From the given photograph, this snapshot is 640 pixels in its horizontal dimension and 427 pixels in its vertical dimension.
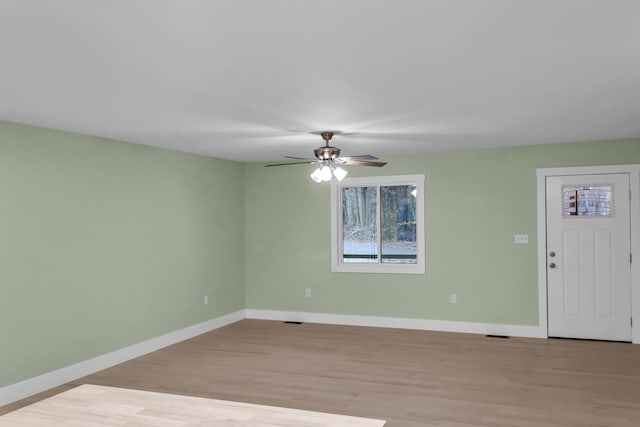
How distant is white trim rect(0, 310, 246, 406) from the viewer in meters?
4.09

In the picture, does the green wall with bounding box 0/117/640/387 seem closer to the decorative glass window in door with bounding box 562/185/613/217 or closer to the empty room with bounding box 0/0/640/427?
the empty room with bounding box 0/0/640/427

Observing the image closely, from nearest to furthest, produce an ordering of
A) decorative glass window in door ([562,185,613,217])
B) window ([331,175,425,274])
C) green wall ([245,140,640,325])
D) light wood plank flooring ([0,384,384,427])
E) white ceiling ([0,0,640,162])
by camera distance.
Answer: light wood plank flooring ([0,384,384,427]) → white ceiling ([0,0,640,162]) → decorative glass window in door ([562,185,613,217]) → green wall ([245,140,640,325]) → window ([331,175,425,274])

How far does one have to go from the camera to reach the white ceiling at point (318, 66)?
2.07 metres

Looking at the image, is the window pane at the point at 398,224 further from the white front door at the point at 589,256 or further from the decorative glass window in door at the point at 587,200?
the decorative glass window in door at the point at 587,200

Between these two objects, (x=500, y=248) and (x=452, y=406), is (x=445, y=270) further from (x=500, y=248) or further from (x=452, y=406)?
(x=452, y=406)

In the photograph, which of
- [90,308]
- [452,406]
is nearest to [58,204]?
[90,308]

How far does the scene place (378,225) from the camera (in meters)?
6.84

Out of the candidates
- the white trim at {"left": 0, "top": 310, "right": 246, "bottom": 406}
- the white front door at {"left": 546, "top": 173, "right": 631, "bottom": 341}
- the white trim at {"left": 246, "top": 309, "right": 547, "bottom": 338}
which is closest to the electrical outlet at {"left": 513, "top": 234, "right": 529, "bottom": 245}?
the white front door at {"left": 546, "top": 173, "right": 631, "bottom": 341}

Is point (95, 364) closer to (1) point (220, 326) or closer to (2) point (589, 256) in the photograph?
(1) point (220, 326)

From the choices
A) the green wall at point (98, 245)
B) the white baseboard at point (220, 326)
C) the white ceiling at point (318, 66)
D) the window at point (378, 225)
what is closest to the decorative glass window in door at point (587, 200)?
the white ceiling at point (318, 66)

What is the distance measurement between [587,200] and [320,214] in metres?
3.30

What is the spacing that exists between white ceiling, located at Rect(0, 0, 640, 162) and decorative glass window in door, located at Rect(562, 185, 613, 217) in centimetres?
131

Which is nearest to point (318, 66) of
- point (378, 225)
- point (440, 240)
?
point (440, 240)

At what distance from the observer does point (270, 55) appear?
102 inches
